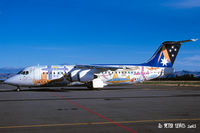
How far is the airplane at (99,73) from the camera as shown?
30.4 metres

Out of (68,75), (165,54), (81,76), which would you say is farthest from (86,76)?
(165,54)

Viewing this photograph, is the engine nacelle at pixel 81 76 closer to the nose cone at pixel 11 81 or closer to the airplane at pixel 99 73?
the airplane at pixel 99 73

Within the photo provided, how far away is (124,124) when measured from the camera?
8984 mm

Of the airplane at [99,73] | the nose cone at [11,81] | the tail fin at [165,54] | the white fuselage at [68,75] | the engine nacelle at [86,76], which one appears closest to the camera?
the nose cone at [11,81]

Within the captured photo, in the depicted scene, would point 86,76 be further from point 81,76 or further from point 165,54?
point 165,54

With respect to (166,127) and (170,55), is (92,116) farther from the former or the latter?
(170,55)

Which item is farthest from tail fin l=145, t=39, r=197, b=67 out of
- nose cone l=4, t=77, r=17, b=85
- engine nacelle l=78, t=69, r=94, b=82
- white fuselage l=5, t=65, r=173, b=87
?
nose cone l=4, t=77, r=17, b=85

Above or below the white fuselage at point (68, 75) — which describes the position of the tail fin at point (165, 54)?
above

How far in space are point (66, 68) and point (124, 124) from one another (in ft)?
77.8

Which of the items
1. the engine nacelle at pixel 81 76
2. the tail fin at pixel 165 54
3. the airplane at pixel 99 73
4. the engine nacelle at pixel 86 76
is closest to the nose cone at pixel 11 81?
the airplane at pixel 99 73

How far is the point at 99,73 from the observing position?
32688 mm

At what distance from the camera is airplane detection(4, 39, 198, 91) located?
99.6 ft

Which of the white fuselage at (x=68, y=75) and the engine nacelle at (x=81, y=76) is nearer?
the white fuselage at (x=68, y=75)

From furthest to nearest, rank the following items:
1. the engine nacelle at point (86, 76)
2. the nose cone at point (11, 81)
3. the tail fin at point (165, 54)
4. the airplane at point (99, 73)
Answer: the tail fin at point (165, 54) < the engine nacelle at point (86, 76) < the airplane at point (99, 73) < the nose cone at point (11, 81)
